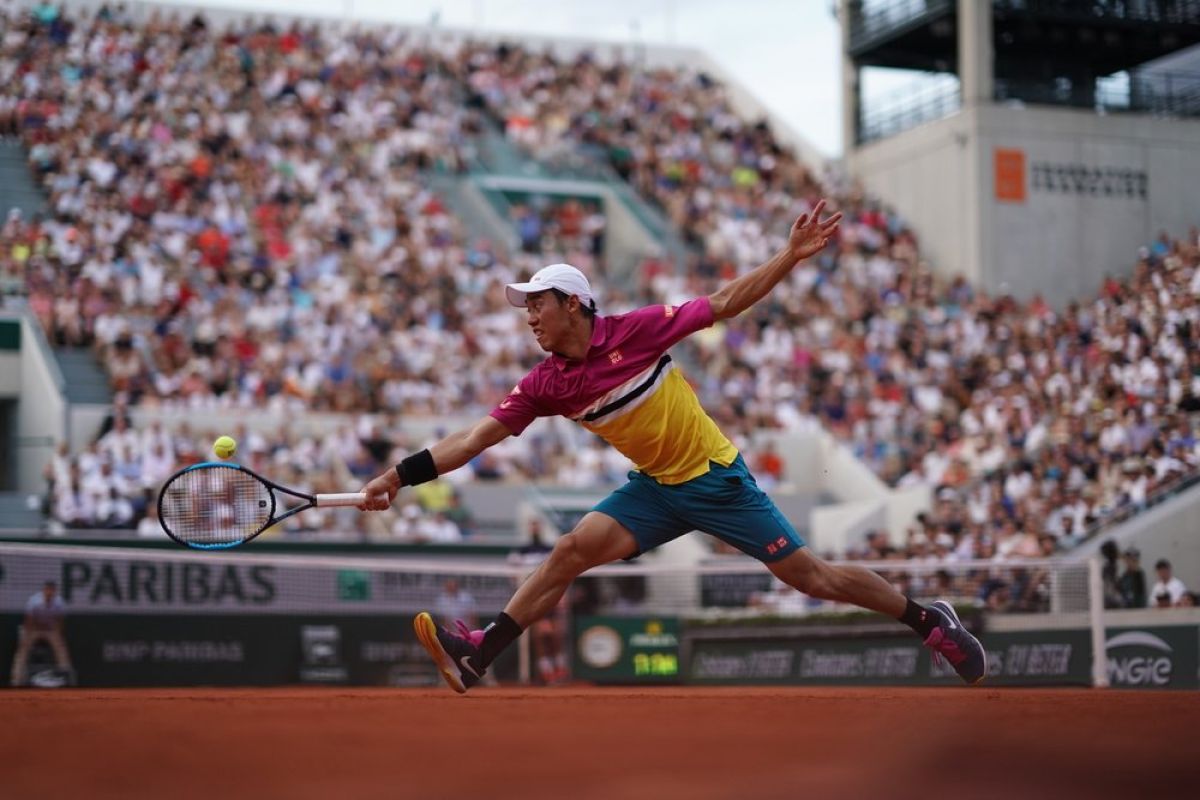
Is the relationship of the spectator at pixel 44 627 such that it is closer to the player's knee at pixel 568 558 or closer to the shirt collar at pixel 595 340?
the player's knee at pixel 568 558

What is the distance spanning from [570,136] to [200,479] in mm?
25983

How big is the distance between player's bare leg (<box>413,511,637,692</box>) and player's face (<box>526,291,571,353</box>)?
3.40 ft

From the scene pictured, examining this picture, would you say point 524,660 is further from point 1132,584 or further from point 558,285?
point 558,285

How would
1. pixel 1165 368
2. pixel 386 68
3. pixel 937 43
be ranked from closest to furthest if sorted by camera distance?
1. pixel 1165 368
2. pixel 386 68
3. pixel 937 43

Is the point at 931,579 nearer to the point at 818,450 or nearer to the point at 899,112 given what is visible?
the point at 818,450

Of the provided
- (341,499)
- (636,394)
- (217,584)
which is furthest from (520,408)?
(217,584)

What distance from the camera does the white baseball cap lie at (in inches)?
342

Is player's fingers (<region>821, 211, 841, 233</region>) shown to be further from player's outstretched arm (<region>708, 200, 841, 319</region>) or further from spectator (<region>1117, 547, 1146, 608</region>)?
spectator (<region>1117, 547, 1146, 608</region>)

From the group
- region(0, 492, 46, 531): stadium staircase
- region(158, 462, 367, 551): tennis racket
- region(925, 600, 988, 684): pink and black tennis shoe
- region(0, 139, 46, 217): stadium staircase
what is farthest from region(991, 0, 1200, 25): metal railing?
region(158, 462, 367, 551): tennis racket

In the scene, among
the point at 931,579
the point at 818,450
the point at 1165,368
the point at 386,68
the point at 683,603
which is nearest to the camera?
the point at 931,579

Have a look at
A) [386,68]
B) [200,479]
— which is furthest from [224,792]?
[386,68]

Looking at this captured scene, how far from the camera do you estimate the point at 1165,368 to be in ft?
79.6

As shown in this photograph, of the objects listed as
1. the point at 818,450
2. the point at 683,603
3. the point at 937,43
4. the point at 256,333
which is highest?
the point at 937,43

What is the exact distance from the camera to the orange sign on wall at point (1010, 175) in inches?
1326
